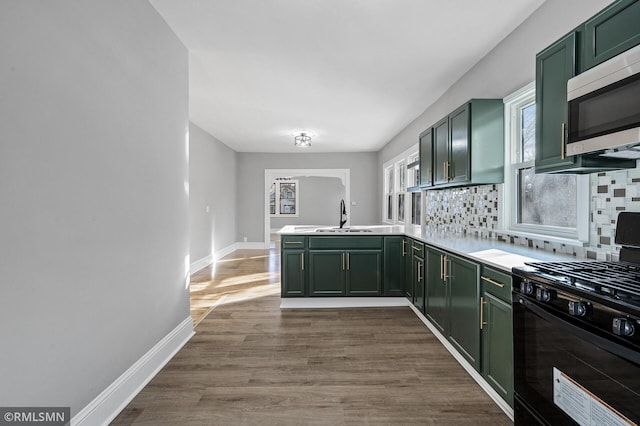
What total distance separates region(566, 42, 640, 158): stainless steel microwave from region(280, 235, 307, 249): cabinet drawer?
2.75m

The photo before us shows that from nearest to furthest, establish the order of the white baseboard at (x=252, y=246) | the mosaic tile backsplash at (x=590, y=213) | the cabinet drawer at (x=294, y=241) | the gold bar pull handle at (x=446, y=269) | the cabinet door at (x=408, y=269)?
the mosaic tile backsplash at (x=590, y=213) → the gold bar pull handle at (x=446, y=269) → the cabinet door at (x=408, y=269) → the cabinet drawer at (x=294, y=241) → the white baseboard at (x=252, y=246)

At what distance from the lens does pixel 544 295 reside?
1.40 m

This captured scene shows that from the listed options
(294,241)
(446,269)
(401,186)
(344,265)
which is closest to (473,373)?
(446,269)

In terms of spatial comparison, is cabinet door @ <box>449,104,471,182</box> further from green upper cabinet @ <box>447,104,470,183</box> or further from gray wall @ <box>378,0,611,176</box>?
gray wall @ <box>378,0,611,176</box>

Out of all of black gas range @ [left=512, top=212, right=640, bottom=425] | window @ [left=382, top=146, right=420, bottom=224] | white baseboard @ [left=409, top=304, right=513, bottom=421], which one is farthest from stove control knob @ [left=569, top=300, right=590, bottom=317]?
window @ [left=382, top=146, right=420, bottom=224]

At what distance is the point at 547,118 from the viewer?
192 cm

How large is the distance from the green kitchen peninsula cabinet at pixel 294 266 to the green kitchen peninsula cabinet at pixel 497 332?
2.16 meters

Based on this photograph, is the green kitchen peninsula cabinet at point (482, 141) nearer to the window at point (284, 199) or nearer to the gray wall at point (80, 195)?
the gray wall at point (80, 195)

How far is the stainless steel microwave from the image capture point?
4.11ft

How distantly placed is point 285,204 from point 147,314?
34.5ft

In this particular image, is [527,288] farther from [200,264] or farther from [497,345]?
[200,264]

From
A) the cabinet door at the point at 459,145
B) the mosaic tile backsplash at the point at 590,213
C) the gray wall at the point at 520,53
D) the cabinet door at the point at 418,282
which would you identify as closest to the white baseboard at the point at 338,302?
the cabinet door at the point at 418,282

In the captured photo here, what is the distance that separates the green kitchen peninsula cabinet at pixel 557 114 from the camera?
1.70 m

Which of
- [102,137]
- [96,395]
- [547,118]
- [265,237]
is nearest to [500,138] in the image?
[547,118]
